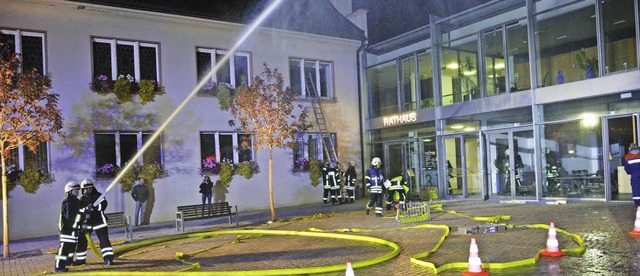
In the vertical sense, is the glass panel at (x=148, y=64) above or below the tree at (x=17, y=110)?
above

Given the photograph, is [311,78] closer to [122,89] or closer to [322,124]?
[322,124]

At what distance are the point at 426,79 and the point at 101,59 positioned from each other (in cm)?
1203

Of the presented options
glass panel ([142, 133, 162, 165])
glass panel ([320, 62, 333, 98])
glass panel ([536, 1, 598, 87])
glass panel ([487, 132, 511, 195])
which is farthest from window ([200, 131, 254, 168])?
glass panel ([536, 1, 598, 87])

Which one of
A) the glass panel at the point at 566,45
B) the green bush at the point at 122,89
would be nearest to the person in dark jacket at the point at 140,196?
the green bush at the point at 122,89

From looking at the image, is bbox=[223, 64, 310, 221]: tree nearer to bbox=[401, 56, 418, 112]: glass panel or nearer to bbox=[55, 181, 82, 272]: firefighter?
bbox=[55, 181, 82, 272]: firefighter

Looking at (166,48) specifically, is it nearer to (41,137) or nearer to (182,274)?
(41,137)

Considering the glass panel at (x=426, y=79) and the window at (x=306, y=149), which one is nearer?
the glass panel at (x=426, y=79)

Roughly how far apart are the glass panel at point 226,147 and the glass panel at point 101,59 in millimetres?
4514

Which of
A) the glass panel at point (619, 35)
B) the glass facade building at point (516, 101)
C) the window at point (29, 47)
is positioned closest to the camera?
the glass panel at point (619, 35)

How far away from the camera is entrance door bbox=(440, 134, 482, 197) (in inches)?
735

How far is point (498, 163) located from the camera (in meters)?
17.8

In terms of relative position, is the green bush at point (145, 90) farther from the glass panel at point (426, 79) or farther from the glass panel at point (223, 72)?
the glass panel at point (426, 79)

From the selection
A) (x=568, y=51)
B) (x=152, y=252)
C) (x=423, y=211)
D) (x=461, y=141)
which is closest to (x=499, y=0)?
(x=568, y=51)

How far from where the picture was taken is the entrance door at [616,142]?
14.4 metres
